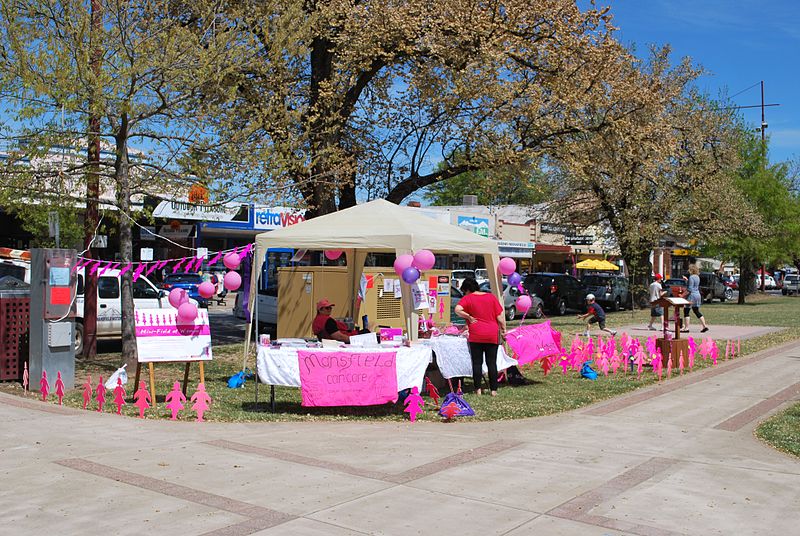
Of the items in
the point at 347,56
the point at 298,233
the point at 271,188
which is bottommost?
the point at 298,233

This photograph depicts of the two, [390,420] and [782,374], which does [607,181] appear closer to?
[782,374]

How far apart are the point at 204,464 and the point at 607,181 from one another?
1075 inches

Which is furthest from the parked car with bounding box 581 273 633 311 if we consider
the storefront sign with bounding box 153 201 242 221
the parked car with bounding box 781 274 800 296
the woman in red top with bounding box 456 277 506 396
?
the parked car with bounding box 781 274 800 296

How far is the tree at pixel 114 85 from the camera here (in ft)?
39.2

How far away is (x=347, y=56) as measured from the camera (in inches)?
663

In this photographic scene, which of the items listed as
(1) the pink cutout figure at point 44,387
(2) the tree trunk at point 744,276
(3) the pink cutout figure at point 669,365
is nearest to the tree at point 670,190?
(2) the tree trunk at point 744,276

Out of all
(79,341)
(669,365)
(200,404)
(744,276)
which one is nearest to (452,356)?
(200,404)

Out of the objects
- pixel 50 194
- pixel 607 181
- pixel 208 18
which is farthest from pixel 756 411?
pixel 607 181

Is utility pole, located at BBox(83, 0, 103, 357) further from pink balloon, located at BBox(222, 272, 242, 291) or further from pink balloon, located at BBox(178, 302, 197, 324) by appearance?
pink balloon, located at BBox(178, 302, 197, 324)

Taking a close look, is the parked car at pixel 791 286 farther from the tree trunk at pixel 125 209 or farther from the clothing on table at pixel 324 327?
the tree trunk at pixel 125 209

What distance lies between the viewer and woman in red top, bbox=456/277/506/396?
424 inches

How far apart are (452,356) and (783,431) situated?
4.17 m

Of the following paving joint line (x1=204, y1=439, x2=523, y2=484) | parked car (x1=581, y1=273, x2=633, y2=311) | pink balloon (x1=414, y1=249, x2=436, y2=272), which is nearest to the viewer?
paving joint line (x1=204, y1=439, x2=523, y2=484)

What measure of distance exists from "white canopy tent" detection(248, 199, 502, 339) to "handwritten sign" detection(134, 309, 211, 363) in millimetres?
1309
